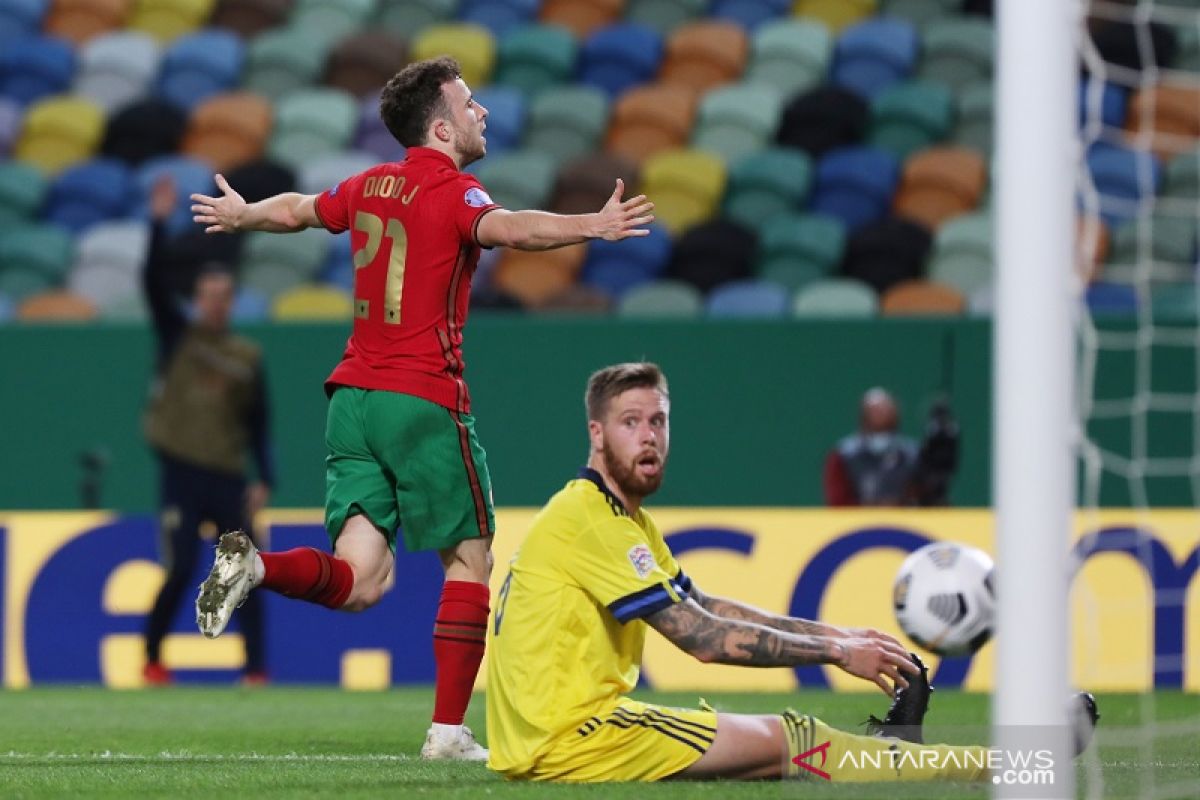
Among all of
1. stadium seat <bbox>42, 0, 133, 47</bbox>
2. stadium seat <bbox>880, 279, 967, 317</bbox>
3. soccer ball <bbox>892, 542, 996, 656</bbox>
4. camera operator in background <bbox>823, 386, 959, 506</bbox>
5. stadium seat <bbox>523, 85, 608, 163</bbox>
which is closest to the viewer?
soccer ball <bbox>892, 542, 996, 656</bbox>

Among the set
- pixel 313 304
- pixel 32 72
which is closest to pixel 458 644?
pixel 313 304

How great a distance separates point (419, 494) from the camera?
519cm

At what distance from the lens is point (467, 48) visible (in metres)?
14.9

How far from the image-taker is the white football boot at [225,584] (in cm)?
461

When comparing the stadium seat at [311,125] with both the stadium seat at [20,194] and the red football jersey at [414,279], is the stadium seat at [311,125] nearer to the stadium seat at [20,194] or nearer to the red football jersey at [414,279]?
the stadium seat at [20,194]

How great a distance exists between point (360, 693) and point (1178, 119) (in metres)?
6.96

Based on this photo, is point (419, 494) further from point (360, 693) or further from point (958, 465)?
point (958, 465)

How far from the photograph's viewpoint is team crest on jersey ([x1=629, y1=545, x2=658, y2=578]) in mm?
4176

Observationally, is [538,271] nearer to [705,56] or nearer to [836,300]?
[836,300]

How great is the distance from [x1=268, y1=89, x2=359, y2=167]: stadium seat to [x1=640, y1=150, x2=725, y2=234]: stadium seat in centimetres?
248

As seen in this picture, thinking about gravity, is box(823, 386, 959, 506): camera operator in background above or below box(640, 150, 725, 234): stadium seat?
below

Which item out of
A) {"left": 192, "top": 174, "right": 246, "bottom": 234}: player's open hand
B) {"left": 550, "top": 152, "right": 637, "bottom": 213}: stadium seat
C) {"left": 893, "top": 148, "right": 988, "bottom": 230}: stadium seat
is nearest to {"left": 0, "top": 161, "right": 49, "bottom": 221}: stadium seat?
{"left": 550, "top": 152, "right": 637, "bottom": 213}: stadium seat

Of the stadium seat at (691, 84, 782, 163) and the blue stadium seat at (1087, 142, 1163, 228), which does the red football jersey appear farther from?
the stadium seat at (691, 84, 782, 163)

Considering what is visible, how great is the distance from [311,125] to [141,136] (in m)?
1.27
